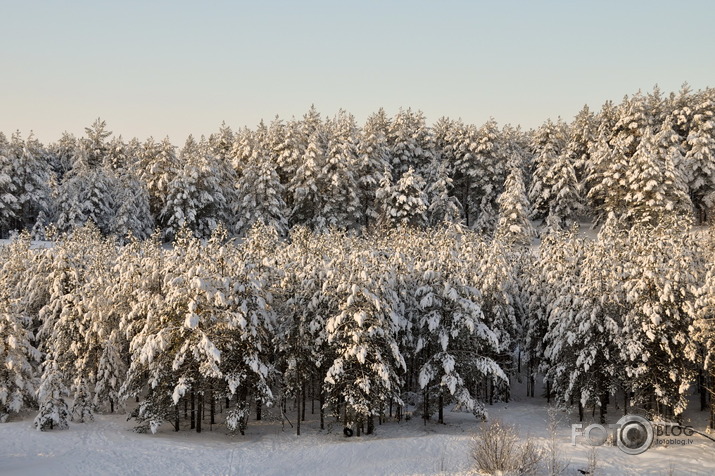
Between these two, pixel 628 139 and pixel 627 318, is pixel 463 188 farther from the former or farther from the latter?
pixel 627 318

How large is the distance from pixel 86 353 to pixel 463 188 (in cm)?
5054

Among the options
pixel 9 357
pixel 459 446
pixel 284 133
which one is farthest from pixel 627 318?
pixel 284 133

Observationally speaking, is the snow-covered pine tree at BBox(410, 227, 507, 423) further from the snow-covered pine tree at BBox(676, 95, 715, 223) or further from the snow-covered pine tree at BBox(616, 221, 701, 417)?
the snow-covered pine tree at BBox(676, 95, 715, 223)

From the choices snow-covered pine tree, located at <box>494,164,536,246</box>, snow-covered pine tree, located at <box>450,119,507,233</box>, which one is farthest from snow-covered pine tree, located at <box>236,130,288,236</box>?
snow-covered pine tree, located at <box>450,119,507,233</box>

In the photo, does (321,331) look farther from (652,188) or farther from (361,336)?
(652,188)

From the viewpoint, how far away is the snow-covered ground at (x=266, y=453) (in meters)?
22.1

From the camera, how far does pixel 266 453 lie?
25.0 m

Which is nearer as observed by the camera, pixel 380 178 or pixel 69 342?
pixel 69 342

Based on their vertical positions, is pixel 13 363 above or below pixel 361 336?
below

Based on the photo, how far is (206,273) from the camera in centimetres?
2500

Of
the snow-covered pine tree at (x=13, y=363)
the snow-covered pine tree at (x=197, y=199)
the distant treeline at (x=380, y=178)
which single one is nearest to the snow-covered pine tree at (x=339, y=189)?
the distant treeline at (x=380, y=178)

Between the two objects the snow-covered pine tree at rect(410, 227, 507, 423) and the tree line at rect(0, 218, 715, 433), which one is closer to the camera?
the tree line at rect(0, 218, 715, 433)

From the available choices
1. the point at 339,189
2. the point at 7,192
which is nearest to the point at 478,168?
the point at 339,189

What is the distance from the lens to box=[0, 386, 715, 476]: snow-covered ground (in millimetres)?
22125
